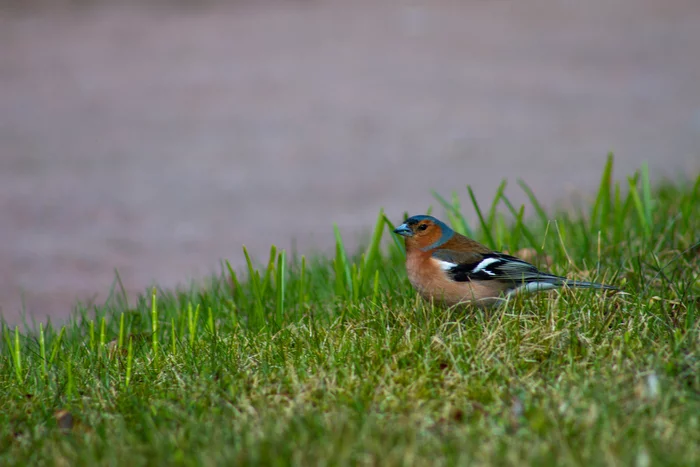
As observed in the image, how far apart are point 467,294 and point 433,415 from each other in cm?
107

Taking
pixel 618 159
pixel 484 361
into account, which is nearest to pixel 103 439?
pixel 484 361

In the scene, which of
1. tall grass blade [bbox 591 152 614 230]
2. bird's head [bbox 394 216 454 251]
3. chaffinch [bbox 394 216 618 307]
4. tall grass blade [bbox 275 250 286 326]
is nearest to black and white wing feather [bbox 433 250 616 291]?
chaffinch [bbox 394 216 618 307]

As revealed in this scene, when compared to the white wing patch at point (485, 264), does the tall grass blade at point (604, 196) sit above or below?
above

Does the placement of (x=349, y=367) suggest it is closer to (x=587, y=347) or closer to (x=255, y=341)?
(x=255, y=341)

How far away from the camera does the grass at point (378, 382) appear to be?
2721mm

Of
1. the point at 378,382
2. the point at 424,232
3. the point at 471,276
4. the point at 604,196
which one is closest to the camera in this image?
the point at 378,382

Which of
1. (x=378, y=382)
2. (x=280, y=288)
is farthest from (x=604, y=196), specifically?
(x=378, y=382)

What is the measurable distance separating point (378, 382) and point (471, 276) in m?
0.98

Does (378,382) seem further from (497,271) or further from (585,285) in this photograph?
(585,285)

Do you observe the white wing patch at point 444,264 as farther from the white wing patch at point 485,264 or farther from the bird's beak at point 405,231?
the bird's beak at point 405,231

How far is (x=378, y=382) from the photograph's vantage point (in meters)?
3.32

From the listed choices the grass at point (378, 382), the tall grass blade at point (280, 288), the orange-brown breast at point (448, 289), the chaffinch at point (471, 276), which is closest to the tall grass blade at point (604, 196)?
the grass at point (378, 382)

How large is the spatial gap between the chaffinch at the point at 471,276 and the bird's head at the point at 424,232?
32mm

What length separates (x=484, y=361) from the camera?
3371mm
